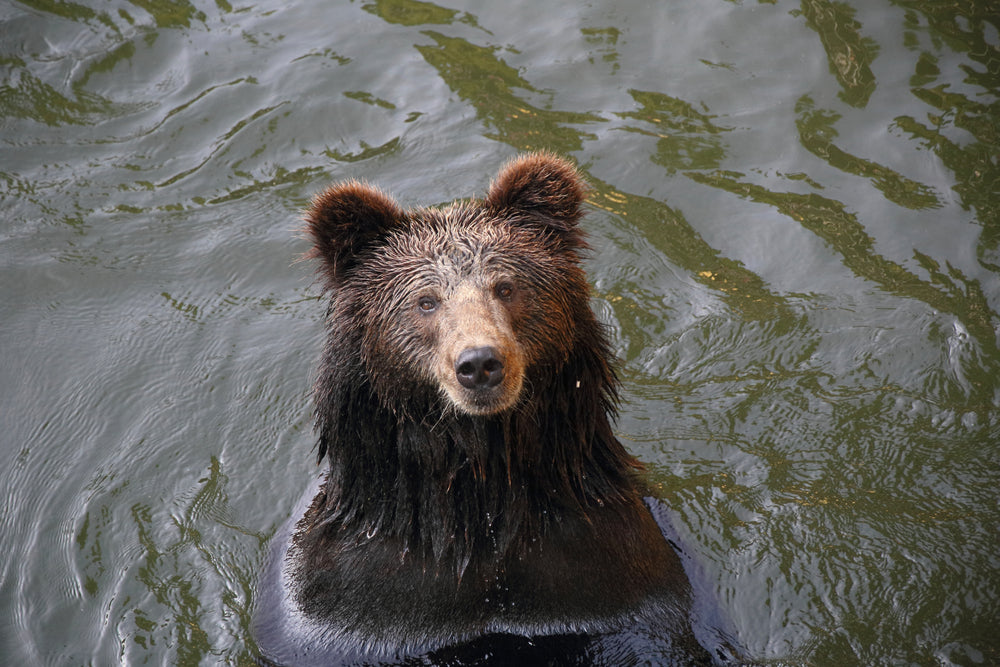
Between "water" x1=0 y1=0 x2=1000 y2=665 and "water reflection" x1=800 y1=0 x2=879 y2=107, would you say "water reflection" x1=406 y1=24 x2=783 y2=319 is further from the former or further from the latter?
"water reflection" x1=800 y1=0 x2=879 y2=107

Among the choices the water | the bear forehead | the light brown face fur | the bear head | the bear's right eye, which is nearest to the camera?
the light brown face fur

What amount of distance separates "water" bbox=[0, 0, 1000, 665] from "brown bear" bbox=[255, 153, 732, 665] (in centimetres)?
105

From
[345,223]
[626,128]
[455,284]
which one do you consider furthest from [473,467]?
[626,128]

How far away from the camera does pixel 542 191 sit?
17.7ft

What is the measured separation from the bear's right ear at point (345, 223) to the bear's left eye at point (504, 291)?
2.46 ft

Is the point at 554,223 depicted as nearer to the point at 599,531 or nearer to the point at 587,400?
the point at 587,400

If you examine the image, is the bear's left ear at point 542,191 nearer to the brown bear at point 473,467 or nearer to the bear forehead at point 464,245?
the brown bear at point 473,467

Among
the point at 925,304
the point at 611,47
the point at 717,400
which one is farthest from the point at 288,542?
the point at 611,47

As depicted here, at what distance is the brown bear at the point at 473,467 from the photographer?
16.7 ft

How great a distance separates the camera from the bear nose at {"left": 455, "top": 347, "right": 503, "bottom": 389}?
4.51m

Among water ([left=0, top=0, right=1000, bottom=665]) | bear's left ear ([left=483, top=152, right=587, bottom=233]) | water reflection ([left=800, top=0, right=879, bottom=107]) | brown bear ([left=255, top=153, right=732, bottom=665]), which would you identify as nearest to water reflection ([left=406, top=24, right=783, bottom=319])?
water ([left=0, top=0, right=1000, bottom=665])

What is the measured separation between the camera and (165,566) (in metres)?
6.71

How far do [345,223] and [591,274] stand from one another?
3892 mm

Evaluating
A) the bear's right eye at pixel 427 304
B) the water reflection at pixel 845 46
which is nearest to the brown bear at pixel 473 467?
the bear's right eye at pixel 427 304
